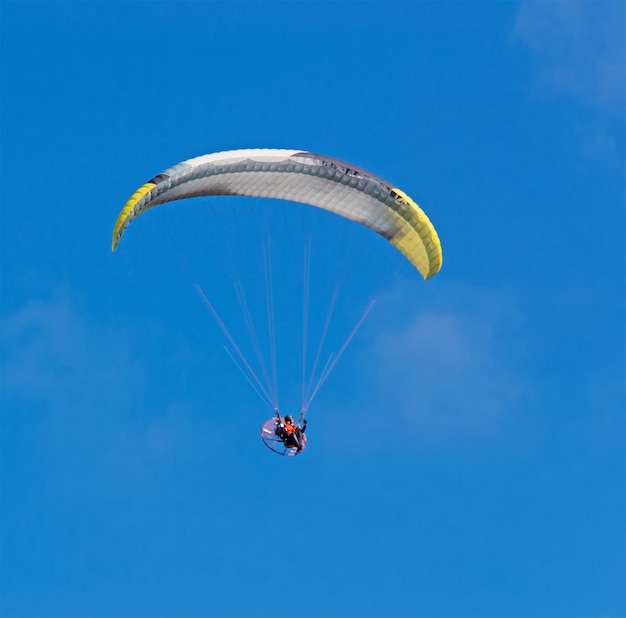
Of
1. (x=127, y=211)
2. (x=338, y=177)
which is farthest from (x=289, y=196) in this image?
(x=127, y=211)

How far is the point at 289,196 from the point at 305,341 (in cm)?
397

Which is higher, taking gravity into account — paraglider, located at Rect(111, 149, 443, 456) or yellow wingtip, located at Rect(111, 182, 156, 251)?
paraglider, located at Rect(111, 149, 443, 456)

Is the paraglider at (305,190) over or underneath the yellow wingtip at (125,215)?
over

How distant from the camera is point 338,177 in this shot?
40562mm

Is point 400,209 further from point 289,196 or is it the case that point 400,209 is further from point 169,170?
point 169,170

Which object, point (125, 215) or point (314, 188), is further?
point (314, 188)

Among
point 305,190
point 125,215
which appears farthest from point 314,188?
point 125,215

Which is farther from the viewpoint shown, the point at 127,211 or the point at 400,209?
the point at 400,209

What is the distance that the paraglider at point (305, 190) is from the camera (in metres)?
39.2

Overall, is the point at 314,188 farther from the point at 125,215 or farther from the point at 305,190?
the point at 125,215

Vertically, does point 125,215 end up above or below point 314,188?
below

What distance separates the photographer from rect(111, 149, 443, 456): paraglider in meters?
39.2

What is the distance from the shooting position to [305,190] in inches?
1619

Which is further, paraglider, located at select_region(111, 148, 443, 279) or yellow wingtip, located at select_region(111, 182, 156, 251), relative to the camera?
paraglider, located at select_region(111, 148, 443, 279)
